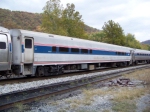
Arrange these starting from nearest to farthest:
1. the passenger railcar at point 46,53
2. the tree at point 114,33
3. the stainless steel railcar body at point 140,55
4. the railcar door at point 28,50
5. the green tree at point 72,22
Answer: the passenger railcar at point 46,53
the railcar door at point 28,50
the stainless steel railcar body at point 140,55
the green tree at point 72,22
the tree at point 114,33

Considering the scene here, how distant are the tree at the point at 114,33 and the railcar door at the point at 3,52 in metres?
43.1

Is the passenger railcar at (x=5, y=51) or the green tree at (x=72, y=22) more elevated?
the green tree at (x=72, y=22)

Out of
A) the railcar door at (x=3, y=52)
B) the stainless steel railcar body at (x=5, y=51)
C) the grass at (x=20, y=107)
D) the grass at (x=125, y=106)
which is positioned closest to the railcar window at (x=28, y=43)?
the stainless steel railcar body at (x=5, y=51)

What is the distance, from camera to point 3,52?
12.3 metres

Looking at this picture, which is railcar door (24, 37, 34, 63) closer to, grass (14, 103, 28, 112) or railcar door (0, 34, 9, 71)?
railcar door (0, 34, 9, 71)

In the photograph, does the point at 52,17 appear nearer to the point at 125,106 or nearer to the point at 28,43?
the point at 28,43

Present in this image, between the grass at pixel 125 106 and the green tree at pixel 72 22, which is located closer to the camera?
the grass at pixel 125 106

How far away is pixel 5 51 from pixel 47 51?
12.6ft

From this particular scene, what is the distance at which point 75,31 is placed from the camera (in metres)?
41.2

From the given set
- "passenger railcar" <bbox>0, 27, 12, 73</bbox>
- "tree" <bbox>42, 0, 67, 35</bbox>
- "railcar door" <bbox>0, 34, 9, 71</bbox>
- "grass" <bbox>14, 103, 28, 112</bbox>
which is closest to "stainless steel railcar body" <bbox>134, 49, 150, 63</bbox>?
"tree" <bbox>42, 0, 67, 35</bbox>

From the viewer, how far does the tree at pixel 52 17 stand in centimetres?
4125

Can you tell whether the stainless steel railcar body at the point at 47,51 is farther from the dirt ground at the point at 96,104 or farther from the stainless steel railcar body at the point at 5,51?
the dirt ground at the point at 96,104

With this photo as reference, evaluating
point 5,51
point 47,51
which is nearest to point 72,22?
point 47,51

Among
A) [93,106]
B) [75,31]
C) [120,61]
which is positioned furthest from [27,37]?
[75,31]
